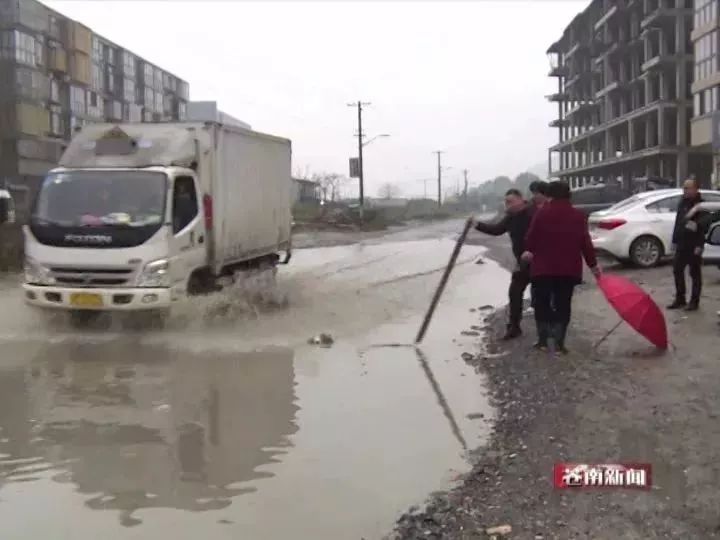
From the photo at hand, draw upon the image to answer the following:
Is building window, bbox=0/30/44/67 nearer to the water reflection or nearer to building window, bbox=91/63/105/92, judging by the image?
building window, bbox=91/63/105/92

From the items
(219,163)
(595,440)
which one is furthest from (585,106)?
(595,440)

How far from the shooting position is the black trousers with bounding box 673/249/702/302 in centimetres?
1082

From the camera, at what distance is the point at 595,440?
6.00 m

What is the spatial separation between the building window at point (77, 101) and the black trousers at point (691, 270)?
71.1 m

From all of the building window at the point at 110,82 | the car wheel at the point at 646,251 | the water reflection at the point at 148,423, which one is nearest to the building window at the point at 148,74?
the building window at the point at 110,82

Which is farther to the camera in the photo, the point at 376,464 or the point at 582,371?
the point at 582,371

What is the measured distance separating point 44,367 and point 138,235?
217 centimetres

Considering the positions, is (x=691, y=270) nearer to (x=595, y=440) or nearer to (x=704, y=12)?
(x=595, y=440)

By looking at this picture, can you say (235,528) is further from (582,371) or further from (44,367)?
(44,367)

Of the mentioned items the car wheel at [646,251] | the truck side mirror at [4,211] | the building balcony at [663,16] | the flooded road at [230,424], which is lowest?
the flooded road at [230,424]

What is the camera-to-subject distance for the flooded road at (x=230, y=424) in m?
5.12

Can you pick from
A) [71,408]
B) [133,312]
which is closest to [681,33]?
[133,312]

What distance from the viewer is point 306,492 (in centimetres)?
546

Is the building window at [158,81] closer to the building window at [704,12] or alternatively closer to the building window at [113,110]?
the building window at [113,110]
